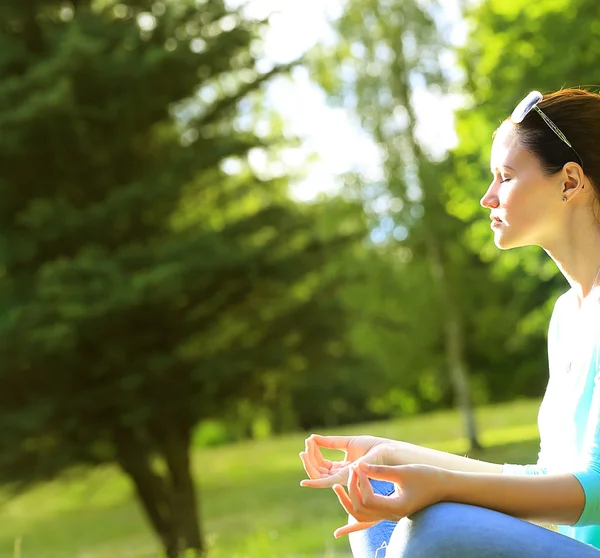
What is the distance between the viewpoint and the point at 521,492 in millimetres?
1409

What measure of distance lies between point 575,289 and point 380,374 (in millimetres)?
9659

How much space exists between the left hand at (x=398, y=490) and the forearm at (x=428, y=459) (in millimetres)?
336

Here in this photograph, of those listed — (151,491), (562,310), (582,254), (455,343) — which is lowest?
(455,343)

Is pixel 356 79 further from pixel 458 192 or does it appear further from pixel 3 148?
pixel 3 148

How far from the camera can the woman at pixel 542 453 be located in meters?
1.38

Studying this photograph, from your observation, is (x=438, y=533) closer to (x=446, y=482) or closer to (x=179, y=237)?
(x=446, y=482)

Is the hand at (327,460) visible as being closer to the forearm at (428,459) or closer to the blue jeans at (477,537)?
the forearm at (428,459)

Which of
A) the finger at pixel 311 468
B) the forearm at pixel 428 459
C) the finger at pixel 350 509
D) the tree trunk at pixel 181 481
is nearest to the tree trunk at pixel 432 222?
the tree trunk at pixel 181 481

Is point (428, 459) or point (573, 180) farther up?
point (573, 180)

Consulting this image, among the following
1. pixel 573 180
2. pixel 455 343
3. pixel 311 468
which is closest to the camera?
pixel 573 180

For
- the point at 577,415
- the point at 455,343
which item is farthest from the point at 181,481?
the point at 577,415

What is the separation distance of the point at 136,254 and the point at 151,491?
293cm

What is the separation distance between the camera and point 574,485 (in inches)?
55.6

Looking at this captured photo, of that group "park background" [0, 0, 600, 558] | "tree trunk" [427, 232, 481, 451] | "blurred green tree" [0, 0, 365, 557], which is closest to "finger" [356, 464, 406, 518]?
"park background" [0, 0, 600, 558]
